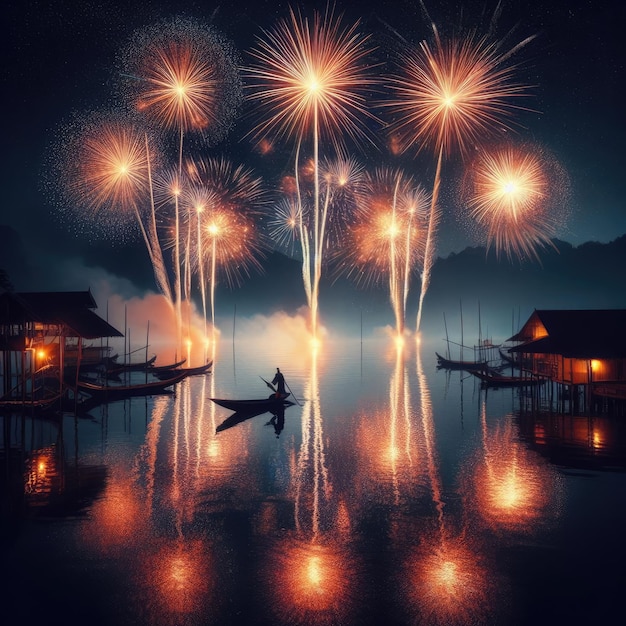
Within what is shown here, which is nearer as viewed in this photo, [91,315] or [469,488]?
[469,488]

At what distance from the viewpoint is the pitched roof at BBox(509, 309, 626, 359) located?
33.5 meters

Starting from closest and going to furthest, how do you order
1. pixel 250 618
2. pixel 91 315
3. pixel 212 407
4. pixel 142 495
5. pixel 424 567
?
pixel 250 618 → pixel 424 567 → pixel 142 495 → pixel 212 407 → pixel 91 315

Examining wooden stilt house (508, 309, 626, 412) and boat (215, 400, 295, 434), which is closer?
boat (215, 400, 295, 434)

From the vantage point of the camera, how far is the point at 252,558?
39.6 ft

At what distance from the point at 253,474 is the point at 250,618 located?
1021 cm

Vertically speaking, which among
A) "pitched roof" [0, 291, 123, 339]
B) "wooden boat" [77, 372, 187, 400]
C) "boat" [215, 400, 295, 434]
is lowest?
"boat" [215, 400, 295, 434]

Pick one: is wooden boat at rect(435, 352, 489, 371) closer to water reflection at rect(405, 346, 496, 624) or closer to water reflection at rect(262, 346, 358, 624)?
water reflection at rect(262, 346, 358, 624)

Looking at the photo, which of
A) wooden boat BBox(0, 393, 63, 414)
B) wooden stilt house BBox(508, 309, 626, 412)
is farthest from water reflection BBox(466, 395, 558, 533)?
wooden boat BBox(0, 393, 63, 414)

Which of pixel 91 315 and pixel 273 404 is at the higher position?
pixel 91 315

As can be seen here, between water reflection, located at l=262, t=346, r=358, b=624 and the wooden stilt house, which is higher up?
the wooden stilt house

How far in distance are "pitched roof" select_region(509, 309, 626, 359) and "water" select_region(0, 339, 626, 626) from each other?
649cm

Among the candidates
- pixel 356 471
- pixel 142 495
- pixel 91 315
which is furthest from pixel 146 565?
pixel 91 315

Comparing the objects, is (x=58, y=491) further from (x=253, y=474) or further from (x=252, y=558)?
(x=252, y=558)

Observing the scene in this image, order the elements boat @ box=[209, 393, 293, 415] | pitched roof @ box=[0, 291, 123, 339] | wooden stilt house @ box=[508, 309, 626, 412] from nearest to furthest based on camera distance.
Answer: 1. boat @ box=[209, 393, 293, 415]
2. wooden stilt house @ box=[508, 309, 626, 412]
3. pitched roof @ box=[0, 291, 123, 339]
